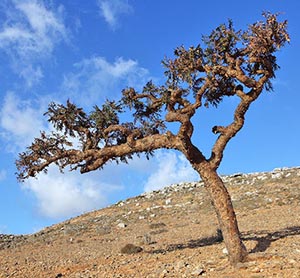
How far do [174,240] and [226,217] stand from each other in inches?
341

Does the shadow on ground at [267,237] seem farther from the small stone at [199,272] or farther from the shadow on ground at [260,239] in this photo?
the small stone at [199,272]

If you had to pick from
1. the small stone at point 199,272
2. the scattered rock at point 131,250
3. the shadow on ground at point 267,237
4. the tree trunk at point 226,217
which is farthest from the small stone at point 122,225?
the small stone at point 199,272

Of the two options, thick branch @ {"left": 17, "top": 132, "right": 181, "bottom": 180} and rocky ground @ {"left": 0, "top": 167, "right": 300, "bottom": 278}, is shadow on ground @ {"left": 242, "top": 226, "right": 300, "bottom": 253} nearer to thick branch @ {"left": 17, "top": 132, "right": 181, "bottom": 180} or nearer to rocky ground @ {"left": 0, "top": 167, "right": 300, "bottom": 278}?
rocky ground @ {"left": 0, "top": 167, "right": 300, "bottom": 278}

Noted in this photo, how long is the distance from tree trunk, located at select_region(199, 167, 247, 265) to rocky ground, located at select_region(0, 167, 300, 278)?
1.32ft

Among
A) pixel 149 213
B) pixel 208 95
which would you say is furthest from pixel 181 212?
pixel 208 95

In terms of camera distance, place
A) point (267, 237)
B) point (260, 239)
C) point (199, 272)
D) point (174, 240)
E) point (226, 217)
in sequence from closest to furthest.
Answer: point (199, 272) < point (226, 217) < point (260, 239) < point (267, 237) < point (174, 240)

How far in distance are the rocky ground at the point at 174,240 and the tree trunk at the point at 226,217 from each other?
40cm

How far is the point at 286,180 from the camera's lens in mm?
39500

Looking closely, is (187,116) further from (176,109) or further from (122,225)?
(122,225)

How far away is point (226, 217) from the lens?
1407cm

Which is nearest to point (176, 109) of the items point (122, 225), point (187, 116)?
point (187, 116)

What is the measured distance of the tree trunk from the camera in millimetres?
13663

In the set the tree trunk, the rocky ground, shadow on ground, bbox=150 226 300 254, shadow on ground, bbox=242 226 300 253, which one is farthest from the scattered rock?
the tree trunk

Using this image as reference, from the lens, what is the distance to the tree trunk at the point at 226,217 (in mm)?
13663
